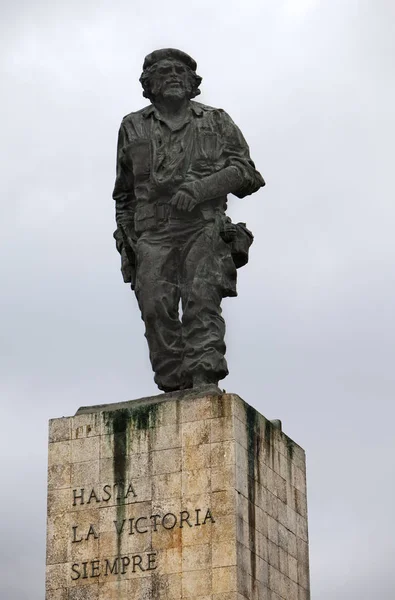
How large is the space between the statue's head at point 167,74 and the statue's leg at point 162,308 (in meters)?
2.19

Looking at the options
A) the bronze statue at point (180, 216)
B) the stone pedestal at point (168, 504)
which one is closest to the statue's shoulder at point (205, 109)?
the bronze statue at point (180, 216)

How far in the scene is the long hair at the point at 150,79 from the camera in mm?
24078

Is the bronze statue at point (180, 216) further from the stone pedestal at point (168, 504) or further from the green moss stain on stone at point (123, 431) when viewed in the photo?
the stone pedestal at point (168, 504)

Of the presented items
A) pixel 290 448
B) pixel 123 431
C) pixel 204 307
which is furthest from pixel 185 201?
pixel 290 448

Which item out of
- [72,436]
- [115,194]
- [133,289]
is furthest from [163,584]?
[115,194]

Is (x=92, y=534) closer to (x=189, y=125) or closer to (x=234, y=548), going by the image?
(x=234, y=548)

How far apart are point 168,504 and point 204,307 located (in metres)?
2.93

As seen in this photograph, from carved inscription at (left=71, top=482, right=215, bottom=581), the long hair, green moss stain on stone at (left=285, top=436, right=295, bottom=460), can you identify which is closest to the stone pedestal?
carved inscription at (left=71, top=482, right=215, bottom=581)

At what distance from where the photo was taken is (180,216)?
2358 centimetres

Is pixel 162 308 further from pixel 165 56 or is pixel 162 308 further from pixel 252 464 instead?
pixel 165 56

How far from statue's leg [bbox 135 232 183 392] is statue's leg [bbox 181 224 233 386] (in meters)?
0.17

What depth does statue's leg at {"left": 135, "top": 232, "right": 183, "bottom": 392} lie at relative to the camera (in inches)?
914

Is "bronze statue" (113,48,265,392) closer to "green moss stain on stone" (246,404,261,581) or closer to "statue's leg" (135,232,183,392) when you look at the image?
"statue's leg" (135,232,183,392)

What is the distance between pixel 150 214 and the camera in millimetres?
23797
